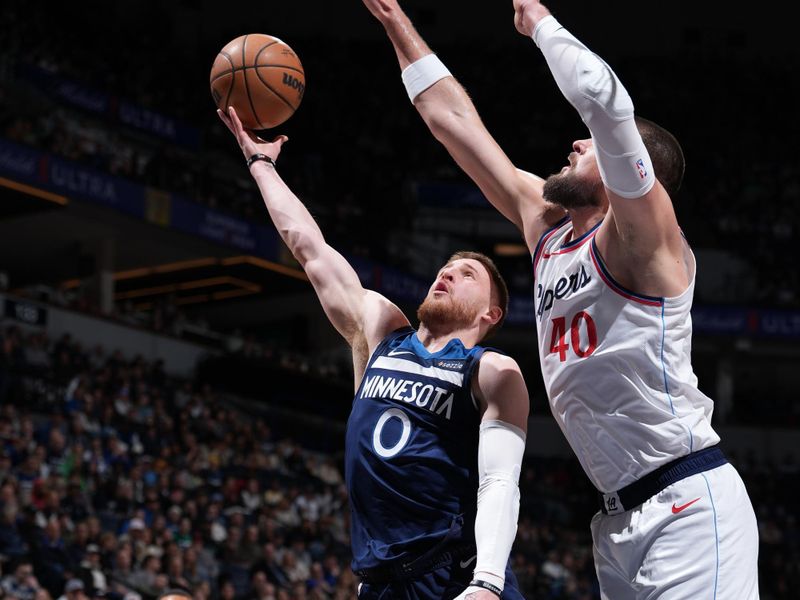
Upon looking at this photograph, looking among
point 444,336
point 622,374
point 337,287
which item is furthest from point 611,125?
point 337,287

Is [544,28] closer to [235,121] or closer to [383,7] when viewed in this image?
[383,7]

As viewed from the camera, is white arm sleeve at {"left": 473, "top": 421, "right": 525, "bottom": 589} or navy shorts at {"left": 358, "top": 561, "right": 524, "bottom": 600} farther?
navy shorts at {"left": 358, "top": 561, "right": 524, "bottom": 600}

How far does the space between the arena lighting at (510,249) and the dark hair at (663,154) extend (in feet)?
88.0

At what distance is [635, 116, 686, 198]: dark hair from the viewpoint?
354 cm

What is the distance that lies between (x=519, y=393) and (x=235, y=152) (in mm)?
24336

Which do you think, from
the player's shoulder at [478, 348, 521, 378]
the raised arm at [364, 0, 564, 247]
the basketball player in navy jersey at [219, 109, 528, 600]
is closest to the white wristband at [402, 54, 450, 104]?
the raised arm at [364, 0, 564, 247]

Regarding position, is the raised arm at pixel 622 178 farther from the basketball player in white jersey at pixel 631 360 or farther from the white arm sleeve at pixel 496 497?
the white arm sleeve at pixel 496 497

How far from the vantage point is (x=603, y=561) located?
3.54 meters

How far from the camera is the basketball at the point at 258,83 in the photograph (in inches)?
188

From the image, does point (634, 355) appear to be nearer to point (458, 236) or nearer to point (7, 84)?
point (7, 84)

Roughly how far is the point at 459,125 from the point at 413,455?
3.74 ft

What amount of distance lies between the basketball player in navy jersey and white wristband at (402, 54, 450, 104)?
634mm

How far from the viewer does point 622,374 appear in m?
3.41

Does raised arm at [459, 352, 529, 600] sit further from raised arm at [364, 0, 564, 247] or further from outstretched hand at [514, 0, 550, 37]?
outstretched hand at [514, 0, 550, 37]
